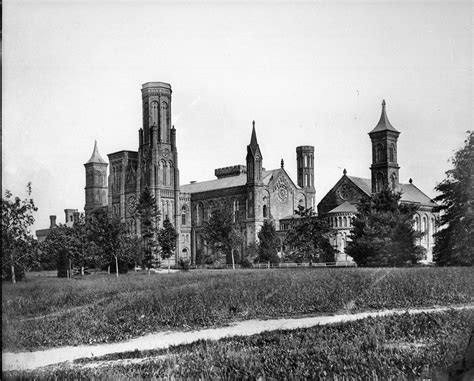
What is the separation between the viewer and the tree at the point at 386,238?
2380cm

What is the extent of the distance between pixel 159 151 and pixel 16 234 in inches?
975

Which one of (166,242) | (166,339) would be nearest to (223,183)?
(166,242)

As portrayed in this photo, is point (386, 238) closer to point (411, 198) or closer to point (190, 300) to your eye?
point (190, 300)

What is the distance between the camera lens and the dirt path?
10305 mm

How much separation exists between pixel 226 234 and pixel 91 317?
35.8 m

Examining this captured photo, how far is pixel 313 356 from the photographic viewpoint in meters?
10.2

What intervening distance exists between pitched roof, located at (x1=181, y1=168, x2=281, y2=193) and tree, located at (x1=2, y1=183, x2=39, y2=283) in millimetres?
54947

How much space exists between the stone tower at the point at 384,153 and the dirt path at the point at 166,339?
171 inches

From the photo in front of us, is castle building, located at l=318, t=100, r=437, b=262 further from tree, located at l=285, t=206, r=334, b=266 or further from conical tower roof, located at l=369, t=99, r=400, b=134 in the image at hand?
conical tower roof, located at l=369, t=99, r=400, b=134

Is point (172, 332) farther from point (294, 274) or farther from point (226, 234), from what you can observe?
point (226, 234)

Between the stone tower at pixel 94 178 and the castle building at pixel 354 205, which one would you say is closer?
the stone tower at pixel 94 178

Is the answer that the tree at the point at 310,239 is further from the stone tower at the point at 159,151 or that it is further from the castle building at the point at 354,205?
the stone tower at the point at 159,151

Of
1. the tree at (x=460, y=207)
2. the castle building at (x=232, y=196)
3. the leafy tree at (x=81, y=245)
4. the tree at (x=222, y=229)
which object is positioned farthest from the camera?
the castle building at (x=232, y=196)

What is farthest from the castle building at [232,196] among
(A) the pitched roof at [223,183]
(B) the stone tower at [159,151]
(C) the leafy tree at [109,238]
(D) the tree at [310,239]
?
(C) the leafy tree at [109,238]
